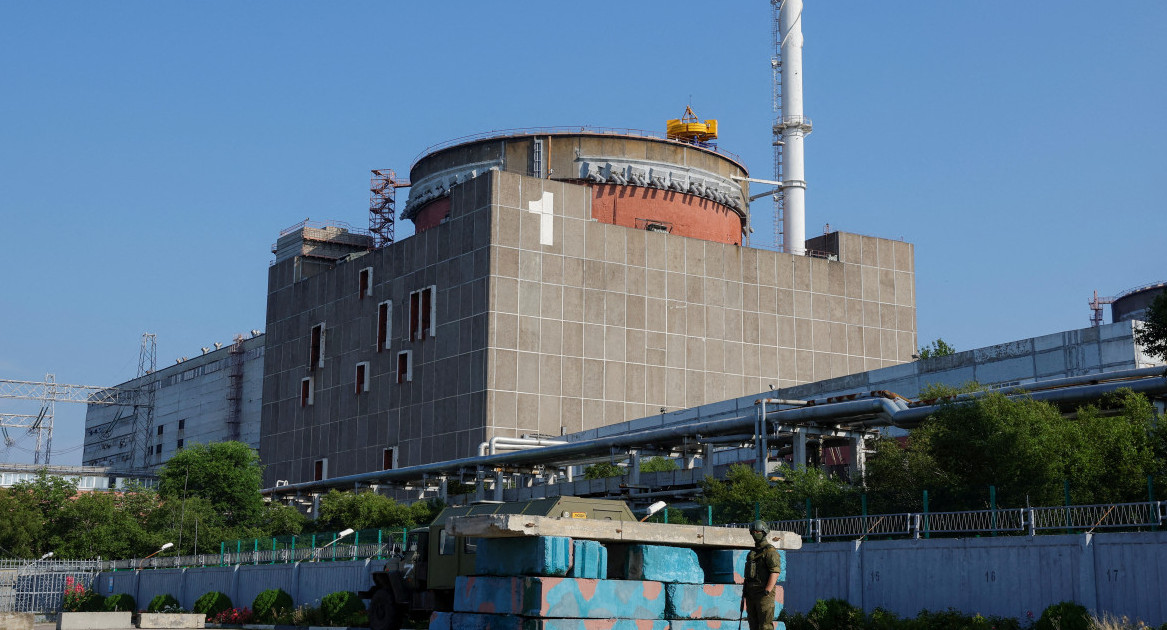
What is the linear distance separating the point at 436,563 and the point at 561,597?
9.41m

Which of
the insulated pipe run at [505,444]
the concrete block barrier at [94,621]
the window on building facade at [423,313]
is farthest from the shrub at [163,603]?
the window on building facade at [423,313]

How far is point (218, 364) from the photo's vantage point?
123m

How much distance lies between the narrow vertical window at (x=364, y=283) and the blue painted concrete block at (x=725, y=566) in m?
65.0

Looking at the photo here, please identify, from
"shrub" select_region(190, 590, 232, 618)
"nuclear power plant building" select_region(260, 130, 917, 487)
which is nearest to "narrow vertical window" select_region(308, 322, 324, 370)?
"nuclear power plant building" select_region(260, 130, 917, 487)

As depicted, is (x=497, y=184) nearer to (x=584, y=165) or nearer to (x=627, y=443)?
(x=584, y=165)

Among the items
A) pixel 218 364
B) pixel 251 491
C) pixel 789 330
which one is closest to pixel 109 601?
pixel 251 491

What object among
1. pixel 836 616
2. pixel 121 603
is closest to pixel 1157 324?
pixel 836 616

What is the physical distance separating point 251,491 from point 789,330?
35409mm

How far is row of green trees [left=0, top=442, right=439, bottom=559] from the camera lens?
62.3 metres

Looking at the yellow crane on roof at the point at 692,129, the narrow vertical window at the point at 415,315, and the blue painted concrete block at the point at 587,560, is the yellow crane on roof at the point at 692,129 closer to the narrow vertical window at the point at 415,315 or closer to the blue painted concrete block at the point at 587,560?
the narrow vertical window at the point at 415,315

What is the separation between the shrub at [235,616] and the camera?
4181cm

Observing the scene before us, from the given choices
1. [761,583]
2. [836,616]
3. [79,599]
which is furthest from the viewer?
[79,599]

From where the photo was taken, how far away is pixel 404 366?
7719 centimetres

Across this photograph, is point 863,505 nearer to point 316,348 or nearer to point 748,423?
point 748,423
